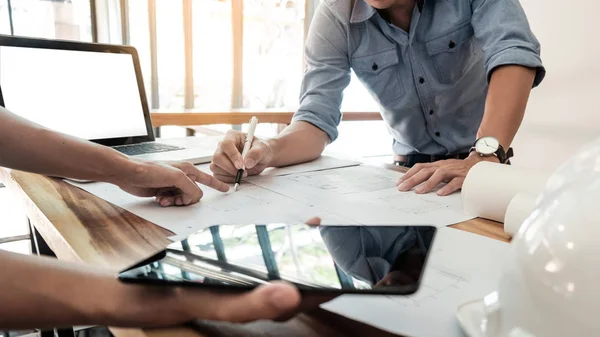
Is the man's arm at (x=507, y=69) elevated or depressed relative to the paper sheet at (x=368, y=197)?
elevated

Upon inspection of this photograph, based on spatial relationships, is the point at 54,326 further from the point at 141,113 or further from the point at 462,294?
the point at 141,113

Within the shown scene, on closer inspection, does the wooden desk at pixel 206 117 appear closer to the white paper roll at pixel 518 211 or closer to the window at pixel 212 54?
the window at pixel 212 54

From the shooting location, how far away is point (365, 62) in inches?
45.6

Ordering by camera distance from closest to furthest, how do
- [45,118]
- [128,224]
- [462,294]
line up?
[462,294] < [128,224] < [45,118]

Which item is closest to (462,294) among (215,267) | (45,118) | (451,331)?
(451,331)

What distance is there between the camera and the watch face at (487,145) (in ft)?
2.57

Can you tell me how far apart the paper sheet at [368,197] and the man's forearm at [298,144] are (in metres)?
0.10

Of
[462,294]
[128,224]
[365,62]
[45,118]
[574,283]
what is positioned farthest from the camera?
[365,62]

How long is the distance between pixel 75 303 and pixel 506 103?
32.6 inches

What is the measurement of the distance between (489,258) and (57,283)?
0.39 metres

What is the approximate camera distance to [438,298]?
35 cm

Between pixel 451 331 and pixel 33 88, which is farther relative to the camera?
pixel 33 88

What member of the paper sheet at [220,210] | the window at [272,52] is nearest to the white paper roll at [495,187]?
the paper sheet at [220,210]

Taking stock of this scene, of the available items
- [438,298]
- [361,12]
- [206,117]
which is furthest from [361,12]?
[206,117]
